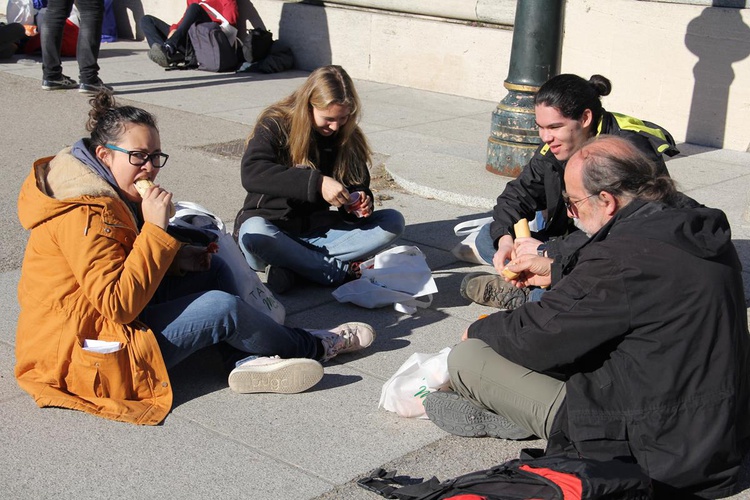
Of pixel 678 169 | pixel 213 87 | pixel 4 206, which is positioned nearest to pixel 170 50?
pixel 213 87

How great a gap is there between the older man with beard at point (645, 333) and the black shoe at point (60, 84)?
7822mm

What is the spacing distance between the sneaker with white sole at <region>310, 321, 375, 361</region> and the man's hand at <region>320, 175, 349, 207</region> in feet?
2.36

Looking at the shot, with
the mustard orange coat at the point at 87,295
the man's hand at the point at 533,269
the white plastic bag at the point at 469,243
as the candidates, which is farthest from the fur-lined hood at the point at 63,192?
the white plastic bag at the point at 469,243

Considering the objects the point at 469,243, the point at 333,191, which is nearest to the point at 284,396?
the point at 333,191

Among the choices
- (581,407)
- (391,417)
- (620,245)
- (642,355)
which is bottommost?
(391,417)

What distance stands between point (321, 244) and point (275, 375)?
4.51 ft

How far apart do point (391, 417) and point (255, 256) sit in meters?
1.55

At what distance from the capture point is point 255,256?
490 centimetres

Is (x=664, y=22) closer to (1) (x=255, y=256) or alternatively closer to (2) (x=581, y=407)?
(1) (x=255, y=256)

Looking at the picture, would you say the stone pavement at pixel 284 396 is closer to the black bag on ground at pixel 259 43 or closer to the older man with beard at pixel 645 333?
the older man with beard at pixel 645 333

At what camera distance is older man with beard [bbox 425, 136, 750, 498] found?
2.80 m

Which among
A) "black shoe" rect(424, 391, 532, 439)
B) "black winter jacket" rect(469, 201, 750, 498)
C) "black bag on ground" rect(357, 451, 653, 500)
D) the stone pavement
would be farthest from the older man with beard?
the stone pavement

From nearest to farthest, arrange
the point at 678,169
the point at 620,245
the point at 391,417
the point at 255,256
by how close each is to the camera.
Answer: the point at 620,245 < the point at 391,417 < the point at 255,256 < the point at 678,169

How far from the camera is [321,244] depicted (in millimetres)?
4969
